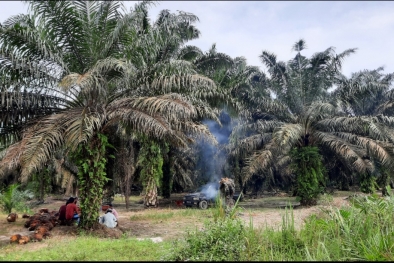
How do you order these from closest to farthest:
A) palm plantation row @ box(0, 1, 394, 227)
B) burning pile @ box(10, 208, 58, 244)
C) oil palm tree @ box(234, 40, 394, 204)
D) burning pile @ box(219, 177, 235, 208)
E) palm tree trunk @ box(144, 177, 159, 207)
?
burning pile @ box(10, 208, 58, 244), palm plantation row @ box(0, 1, 394, 227), burning pile @ box(219, 177, 235, 208), oil palm tree @ box(234, 40, 394, 204), palm tree trunk @ box(144, 177, 159, 207)

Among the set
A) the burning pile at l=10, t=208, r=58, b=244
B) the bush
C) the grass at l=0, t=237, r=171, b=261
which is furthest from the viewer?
the bush

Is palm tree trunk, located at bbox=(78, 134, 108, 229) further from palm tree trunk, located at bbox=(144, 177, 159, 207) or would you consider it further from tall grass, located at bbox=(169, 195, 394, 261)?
palm tree trunk, located at bbox=(144, 177, 159, 207)

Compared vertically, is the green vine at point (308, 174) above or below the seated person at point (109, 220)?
above

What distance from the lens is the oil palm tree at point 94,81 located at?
9062mm

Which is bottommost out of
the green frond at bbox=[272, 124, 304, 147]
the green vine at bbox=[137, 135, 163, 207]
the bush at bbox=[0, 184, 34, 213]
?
the bush at bbox=[0, 184, 34, 213]

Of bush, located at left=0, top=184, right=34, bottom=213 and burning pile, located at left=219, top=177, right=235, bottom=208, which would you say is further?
bush, located at left=0, top=184, right=34, bottom=213

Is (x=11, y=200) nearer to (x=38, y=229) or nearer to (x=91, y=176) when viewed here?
(x=38, y=229)

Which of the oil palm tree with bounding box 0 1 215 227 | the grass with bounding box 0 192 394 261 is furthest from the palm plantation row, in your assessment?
the grass with bounding box 0 192 394 261

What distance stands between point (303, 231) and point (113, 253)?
363 cm

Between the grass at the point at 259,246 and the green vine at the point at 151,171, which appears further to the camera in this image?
the green vine at the point at 151,171

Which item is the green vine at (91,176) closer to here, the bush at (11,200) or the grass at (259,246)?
the grass at (259,246)

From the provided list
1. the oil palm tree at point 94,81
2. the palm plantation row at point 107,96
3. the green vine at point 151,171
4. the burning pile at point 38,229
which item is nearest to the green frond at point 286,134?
the palm plantation row at point 107,96

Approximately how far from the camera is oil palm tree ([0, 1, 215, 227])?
9062 millimetres

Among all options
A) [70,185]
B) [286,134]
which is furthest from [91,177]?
[70,185]
